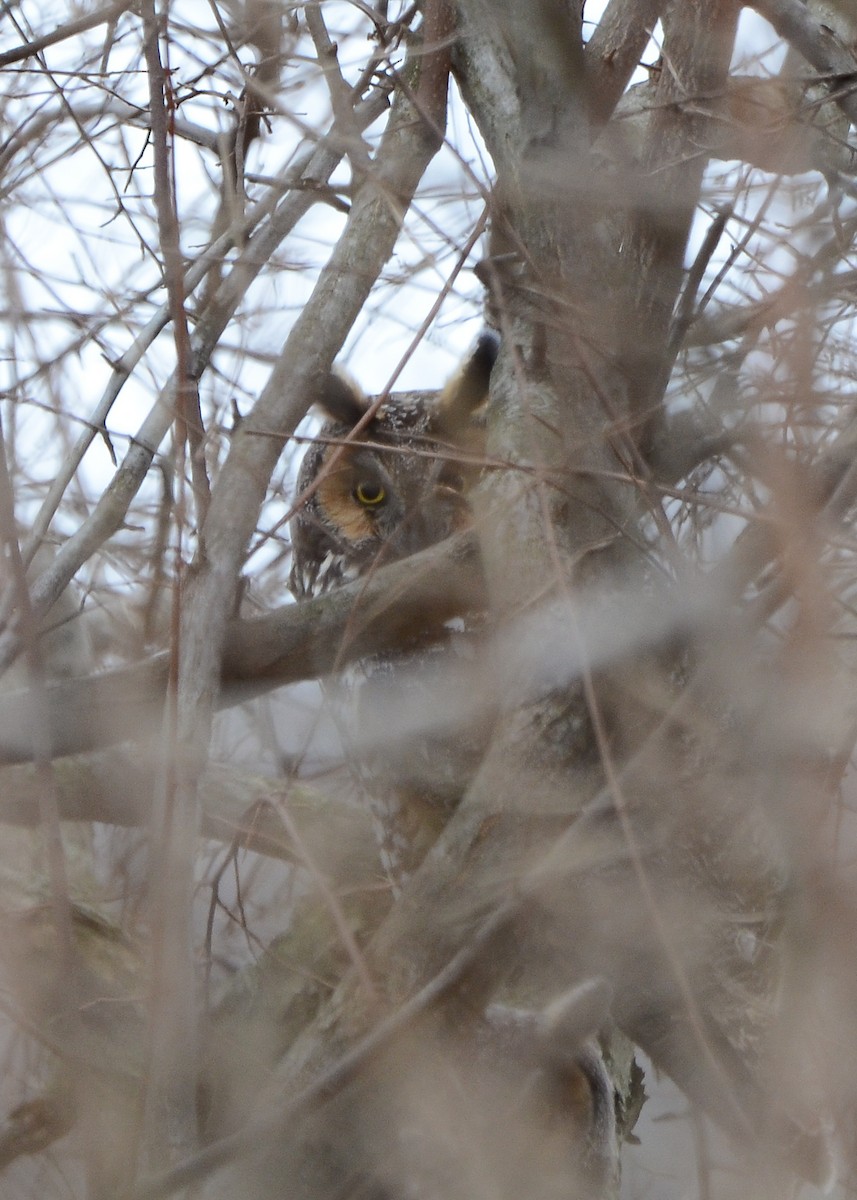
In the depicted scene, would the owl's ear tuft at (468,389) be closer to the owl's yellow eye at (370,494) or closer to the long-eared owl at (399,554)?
the long-eared owl at (399,554)

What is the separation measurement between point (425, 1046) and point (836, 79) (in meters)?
1.32

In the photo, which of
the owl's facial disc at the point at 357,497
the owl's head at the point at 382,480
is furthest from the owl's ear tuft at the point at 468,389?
the owl's facial disc at the point at 357,497

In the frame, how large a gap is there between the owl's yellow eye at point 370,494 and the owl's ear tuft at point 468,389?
0.22 m

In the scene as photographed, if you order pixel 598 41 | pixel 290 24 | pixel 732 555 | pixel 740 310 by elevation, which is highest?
pixel 290 24

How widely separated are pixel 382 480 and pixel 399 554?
23cm

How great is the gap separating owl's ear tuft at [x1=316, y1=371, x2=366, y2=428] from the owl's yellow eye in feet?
0.54

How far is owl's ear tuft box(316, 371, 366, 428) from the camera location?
284 cm

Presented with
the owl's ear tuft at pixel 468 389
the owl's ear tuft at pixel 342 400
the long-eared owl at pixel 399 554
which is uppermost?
the owl's ear tuft at pixel 342 400

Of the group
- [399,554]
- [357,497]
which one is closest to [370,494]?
[357,497]

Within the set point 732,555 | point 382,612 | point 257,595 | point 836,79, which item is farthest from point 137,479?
point 257,595

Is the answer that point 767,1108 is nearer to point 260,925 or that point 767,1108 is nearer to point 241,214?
point 241,214

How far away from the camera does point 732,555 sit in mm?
1176

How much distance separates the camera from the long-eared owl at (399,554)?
6.56 feet

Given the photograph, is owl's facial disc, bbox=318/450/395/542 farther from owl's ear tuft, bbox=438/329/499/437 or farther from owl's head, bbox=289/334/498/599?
owl's ear tuft, bbox=438/329/499/437
